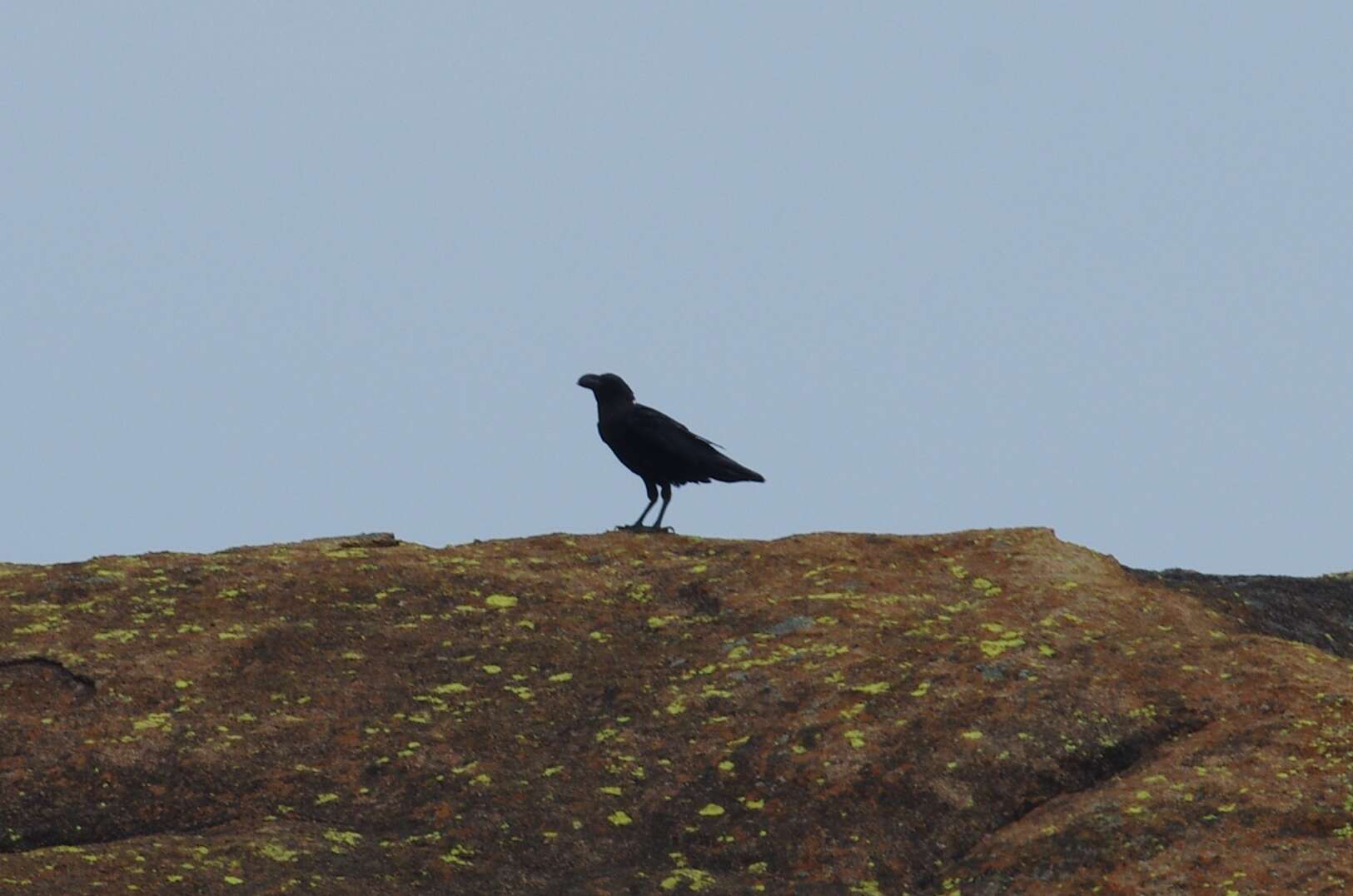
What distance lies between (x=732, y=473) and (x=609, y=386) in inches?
73.2

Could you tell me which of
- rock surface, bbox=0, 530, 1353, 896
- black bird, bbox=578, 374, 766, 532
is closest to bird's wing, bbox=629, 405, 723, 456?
black bird, bbox=578, 374, 766, 532

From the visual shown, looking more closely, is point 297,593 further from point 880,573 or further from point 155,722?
point 880,573

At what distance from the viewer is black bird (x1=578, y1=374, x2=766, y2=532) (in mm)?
20016

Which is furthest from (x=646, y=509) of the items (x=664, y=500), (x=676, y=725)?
(x=676, y=725)

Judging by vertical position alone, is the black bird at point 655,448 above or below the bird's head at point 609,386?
below

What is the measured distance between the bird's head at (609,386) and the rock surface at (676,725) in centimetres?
366

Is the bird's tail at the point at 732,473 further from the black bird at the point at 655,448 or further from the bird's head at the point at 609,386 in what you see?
the bird's head at the point at 609,386

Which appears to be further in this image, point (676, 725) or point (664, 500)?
point (664, 500)

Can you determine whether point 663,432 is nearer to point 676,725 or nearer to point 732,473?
point 732,473

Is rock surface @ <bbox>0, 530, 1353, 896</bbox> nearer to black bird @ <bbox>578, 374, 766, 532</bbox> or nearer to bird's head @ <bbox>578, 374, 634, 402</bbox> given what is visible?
black bird @ <bbox>578, 374, 766, 532</bbox>

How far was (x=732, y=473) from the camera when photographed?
2033cm

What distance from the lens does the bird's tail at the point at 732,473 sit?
20.3 m

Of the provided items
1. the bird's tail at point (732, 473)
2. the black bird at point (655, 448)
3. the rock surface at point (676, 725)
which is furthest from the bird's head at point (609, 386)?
the rock surface at point (676, 725)

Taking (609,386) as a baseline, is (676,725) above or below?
below
